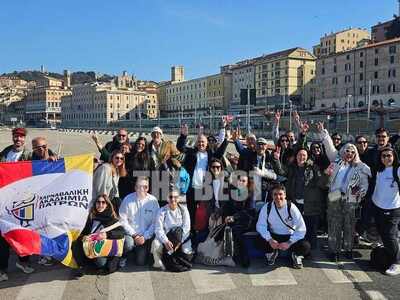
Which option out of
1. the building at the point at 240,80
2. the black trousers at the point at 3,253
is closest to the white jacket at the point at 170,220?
the black trousers at the point at 3,253

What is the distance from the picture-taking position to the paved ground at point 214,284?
5.17 metres

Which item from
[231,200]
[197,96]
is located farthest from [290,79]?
[231,200]

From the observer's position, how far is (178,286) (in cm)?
545

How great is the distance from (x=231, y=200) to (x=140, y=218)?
1404mm

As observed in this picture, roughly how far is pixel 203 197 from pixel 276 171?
120cm

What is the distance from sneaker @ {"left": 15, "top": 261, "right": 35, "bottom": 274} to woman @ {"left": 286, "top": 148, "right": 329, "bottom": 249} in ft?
12.1

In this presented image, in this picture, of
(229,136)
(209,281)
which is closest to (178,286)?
(209,281)

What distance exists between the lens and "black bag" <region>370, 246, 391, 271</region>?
6.03m

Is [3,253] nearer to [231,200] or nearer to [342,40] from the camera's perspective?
[231,200]

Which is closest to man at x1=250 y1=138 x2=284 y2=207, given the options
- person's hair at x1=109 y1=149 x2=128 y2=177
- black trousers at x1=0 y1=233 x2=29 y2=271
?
person's hair at x1=109 y1=149 x2=128 y2=177

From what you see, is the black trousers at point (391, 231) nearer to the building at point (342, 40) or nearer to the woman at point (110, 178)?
the woman at point (110, 178)

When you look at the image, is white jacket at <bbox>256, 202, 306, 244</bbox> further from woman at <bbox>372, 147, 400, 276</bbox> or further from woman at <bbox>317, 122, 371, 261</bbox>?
woman at <bbox>372, 147, 400, 276</bbox>

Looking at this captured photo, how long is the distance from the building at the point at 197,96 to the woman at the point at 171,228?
4329 inches

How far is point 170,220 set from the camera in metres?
6.23
